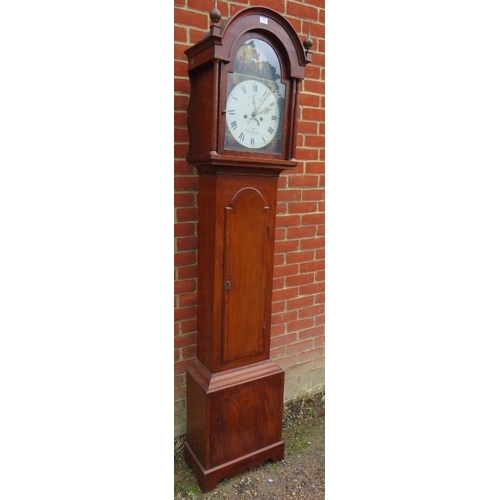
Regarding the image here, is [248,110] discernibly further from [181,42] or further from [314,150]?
[314,150]

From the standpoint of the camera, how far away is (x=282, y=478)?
1.75 m

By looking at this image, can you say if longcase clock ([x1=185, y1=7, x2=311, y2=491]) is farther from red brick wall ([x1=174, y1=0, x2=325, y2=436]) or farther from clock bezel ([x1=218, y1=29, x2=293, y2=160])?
red brick wall ([x1=174, y1=0, x2=325, y2=436])

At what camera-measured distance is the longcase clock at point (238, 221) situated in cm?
139

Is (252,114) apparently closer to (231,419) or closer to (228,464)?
(231,419)

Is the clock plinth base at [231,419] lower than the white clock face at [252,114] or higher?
lower

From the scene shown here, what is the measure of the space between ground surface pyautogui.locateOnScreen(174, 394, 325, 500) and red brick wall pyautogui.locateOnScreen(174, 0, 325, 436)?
10.1 inches

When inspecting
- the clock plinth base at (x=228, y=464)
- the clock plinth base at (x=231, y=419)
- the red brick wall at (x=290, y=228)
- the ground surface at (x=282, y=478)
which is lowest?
the ground surface at (x=282, y=478)

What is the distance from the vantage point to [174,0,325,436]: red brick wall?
1.63 meters

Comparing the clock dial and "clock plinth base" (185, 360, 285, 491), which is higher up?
the clock dial

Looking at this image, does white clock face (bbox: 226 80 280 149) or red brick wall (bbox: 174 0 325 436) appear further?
red brick wall (bbox: 174 0 325 436)

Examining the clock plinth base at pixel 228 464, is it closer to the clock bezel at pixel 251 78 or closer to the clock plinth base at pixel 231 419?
the clock plinth base at pixel 231 419

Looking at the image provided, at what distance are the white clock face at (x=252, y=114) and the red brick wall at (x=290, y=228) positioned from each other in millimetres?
327

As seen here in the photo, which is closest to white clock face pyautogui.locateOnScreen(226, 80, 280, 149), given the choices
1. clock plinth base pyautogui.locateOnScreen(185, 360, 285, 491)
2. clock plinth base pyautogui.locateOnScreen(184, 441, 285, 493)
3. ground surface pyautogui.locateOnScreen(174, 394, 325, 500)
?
clock plinth base pyautogui.locateOnScreen(185, 360, 285, 491)

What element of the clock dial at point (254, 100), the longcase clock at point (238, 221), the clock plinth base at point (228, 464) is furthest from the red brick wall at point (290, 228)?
the clock dial at point (254, 100)
